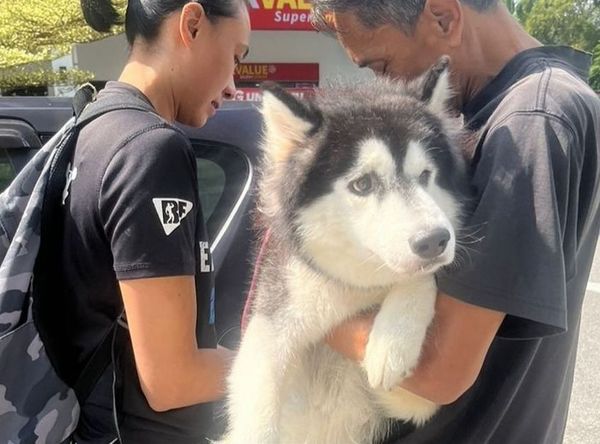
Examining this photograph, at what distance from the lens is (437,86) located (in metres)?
1.72

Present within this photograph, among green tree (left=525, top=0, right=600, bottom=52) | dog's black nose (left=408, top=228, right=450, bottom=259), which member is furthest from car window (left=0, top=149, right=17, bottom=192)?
green tree (left=525, top=0, right=600, bottom=52)

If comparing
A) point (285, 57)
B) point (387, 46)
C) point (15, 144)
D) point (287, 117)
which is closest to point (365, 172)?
point (287, 117)

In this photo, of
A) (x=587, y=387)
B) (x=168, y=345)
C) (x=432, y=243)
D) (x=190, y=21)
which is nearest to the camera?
(x=432, y=243)

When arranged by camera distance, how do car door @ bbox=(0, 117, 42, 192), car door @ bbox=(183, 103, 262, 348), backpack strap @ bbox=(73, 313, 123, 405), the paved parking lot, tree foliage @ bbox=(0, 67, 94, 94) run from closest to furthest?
backpack strap @ bbox=(73, 313, 123, 405) < car door @ bbox=(183, 103, 262, 348) < car door @ bbox=(0, 117, 42, 192) < the paved parking lot < tree foliage @ bbox=(0, 67, 94, 94)

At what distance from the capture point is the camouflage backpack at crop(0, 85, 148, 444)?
1658mm

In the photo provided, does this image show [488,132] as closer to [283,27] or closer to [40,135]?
[40,135]

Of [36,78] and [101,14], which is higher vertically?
[101,14]

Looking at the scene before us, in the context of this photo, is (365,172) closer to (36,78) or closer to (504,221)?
(504,221)

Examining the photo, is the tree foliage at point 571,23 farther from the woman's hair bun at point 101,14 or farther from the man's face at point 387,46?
the man's face at point 387,46

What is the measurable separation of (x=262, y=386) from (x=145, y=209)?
1.90ft

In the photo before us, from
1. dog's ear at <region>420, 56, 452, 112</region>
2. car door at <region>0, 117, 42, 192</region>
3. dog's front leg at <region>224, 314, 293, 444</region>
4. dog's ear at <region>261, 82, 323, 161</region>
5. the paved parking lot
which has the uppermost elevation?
dog's ear at <region>420, 56, 452, 112</region>

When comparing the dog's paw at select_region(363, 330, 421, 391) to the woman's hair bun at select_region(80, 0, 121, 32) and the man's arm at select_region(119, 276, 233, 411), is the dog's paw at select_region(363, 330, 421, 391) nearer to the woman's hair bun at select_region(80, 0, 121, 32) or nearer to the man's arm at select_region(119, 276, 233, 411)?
the man's arm at select_region(119, 276, 233, 411)

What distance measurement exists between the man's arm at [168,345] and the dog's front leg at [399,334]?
0.49 m

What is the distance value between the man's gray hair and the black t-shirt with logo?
21.9 inches
